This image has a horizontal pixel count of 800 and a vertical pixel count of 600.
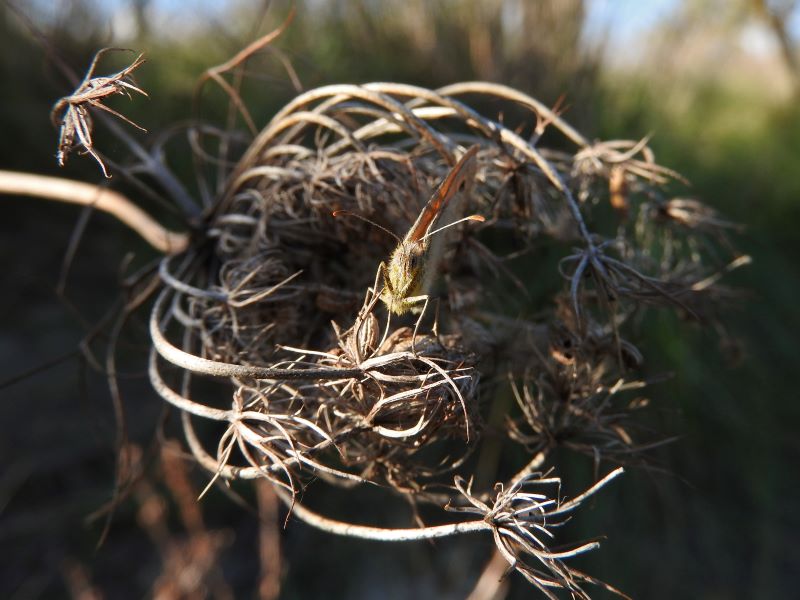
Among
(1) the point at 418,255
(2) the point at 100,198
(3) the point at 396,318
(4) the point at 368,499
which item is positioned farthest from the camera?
(4) the point at 368,499

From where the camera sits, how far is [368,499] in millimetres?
1313

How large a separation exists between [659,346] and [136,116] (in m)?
1.05

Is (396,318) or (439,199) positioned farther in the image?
(396,318)

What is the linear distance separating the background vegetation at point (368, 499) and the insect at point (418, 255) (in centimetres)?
68

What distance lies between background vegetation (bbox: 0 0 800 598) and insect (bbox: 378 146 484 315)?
0.68 meters

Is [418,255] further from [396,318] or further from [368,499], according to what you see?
[368,499]

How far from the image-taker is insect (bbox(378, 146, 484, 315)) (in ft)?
1.24

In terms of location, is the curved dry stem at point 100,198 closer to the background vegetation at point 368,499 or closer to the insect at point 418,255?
the insect at point 418,255

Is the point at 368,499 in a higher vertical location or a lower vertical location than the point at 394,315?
lower

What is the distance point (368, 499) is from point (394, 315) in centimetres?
91

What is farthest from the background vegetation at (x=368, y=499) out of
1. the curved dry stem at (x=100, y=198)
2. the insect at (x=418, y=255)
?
the insect at (x=418, y=255)

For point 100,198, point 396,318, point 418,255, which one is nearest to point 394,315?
point 396,318

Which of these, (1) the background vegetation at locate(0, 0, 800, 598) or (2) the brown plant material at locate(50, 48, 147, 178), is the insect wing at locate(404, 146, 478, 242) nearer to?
(2) the brown plant material at locate(50, 48, 147, 178)

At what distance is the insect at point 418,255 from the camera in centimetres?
38
